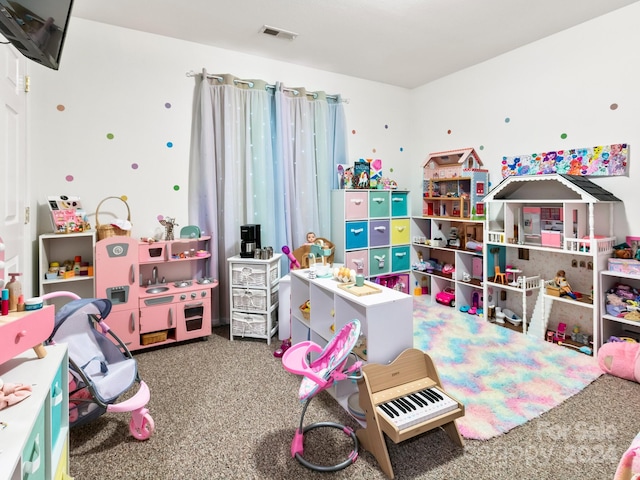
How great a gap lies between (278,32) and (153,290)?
259 centimetres

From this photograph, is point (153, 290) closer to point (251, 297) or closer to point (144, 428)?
point (251, 297)

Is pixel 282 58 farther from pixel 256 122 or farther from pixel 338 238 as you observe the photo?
pixel 338 238

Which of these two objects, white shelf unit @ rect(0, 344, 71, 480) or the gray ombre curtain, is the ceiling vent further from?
white shelf unit @ rect(0, 344, 71, 480)

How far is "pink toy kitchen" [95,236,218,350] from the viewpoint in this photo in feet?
9.78

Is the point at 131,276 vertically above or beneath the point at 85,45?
beneath

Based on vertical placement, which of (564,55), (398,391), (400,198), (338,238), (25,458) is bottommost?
(398,391)

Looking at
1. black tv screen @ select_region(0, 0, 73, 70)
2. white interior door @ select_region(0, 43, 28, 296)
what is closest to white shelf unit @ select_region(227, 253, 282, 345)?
white interior door @ select_region(0, 43, 28, 296)

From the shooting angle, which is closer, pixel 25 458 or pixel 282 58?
pixel 25 458

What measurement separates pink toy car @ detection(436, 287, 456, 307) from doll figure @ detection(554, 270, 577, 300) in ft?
3.77

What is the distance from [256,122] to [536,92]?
2.78 metres

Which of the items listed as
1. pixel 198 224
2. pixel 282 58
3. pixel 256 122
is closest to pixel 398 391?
pixel 198 224

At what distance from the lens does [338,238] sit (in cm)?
422

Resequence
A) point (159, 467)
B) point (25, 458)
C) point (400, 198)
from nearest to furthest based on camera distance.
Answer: point (25, 458) → point (159, 467) → point (400, 198)

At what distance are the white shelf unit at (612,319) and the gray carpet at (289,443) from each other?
52 cm
